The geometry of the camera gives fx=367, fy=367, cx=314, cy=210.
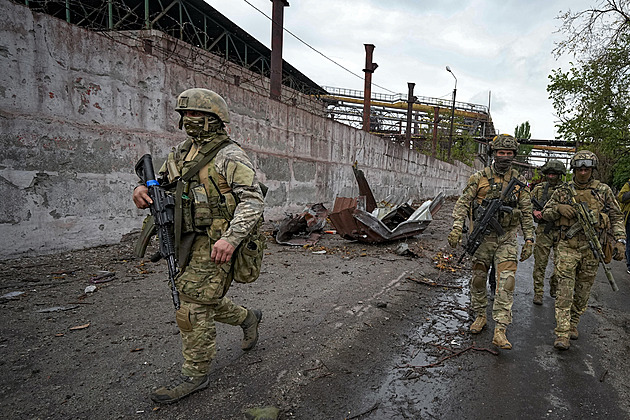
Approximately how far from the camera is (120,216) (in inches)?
204

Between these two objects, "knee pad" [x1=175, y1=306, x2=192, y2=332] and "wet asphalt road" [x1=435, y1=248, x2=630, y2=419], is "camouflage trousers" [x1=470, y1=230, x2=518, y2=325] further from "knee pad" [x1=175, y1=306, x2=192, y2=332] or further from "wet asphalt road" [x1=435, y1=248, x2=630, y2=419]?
"knee pad" [x1=175, y1=306, x2=192, y2=332]

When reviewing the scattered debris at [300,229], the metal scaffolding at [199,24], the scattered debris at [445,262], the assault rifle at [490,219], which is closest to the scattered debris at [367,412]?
the assault rifle at [490,219]

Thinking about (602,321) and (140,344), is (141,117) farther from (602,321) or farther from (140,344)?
(602,321)

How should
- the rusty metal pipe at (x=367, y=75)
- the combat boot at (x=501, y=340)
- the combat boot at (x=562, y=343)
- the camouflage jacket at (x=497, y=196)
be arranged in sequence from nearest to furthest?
the combat boot at (x=501, y=340) → the combat boot at (x=562, y=343) → the camouflage jacket at (x=497, y=196) → the rusty metal pipe at (x=367, y=75)

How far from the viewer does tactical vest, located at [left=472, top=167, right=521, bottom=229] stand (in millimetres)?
3281

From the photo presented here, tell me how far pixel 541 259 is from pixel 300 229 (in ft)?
13.2

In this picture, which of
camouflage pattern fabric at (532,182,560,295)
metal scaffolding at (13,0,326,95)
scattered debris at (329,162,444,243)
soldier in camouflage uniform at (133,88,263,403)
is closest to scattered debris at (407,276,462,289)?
camouflage pattern fabric at (532,182,560,295)

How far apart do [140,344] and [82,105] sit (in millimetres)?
3395

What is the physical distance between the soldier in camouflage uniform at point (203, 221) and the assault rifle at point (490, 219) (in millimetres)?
2123

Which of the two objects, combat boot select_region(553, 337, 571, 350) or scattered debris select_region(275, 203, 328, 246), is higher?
scattered debris select_region(275, 203, 328, 246)

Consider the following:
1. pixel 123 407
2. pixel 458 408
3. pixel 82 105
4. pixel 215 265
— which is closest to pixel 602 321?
pixel 458 408

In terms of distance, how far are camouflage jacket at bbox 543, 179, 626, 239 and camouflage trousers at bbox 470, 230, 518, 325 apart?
63 centimetres

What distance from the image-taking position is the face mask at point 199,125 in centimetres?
216

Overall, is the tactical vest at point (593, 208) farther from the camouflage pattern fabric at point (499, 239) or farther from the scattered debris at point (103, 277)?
the scattered debris at point (103, 277)
